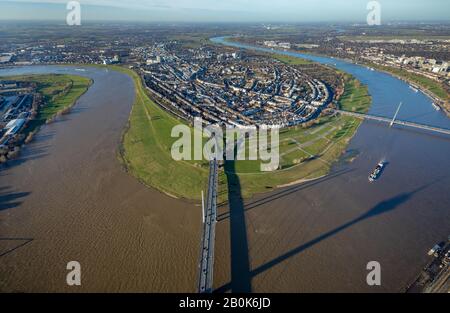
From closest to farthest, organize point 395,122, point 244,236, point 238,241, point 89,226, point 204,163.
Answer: point 238,241 < point 244,236 < point 89,226 < point 204,163 < point 395,122

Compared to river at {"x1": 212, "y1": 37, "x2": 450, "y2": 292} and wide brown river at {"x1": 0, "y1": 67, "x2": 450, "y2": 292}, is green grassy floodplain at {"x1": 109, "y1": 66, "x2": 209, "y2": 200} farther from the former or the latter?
river at {"x1": 212, "y1": 37, "x2": 450, "y2": 292}

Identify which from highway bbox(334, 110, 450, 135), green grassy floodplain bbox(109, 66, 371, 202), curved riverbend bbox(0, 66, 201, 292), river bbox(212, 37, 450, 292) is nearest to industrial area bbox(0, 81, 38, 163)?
curved riverbend bbox(0, 66, 201, 292)

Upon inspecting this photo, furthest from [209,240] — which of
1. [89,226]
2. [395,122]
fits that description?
[395,122]

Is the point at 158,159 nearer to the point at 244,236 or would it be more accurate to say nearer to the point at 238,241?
the point at 244,236

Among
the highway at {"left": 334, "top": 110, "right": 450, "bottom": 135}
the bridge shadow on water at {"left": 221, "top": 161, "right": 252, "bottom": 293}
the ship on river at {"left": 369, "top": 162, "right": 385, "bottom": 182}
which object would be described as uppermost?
the highway at {"left": 334, "top": 110, "right": 450, "bottom": 135}

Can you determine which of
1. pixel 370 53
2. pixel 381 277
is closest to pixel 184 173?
pixel 381 277

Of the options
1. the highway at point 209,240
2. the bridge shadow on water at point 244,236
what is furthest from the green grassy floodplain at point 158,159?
the bridge shadow on water at point 244,236

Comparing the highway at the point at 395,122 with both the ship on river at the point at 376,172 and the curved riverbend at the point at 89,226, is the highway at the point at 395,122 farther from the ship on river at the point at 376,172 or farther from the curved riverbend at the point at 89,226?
the curved riverbend at the point at 89,226
